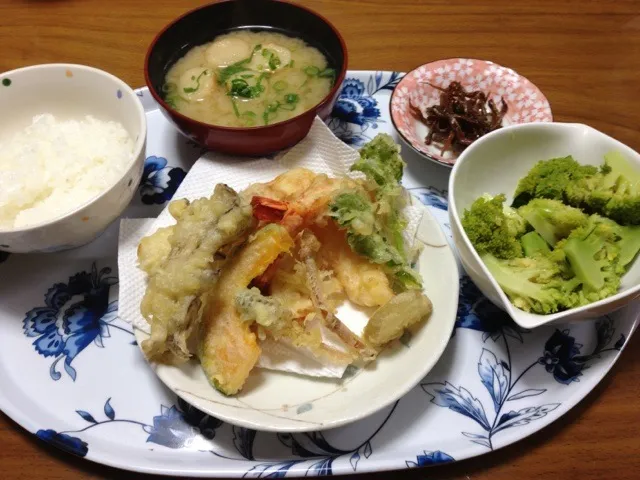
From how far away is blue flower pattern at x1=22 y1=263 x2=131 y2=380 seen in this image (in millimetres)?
1707

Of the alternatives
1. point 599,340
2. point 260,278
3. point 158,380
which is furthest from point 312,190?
point 599,340

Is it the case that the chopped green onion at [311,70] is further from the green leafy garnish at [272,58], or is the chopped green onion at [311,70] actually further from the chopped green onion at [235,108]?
the chopped green onion at [235,108]

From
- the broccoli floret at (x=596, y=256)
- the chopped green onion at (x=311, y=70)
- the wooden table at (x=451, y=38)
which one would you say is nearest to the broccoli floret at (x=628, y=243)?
the broccoli floret at (x=596, y=256)

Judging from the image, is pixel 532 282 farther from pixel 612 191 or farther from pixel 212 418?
pixel 212 418

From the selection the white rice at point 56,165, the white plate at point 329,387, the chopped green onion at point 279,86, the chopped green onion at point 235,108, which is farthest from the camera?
the chopped green onion at point 279,86

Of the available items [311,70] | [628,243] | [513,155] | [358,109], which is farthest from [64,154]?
[628,243]

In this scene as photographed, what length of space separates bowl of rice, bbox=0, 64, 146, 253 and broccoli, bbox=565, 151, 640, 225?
5.04 feet

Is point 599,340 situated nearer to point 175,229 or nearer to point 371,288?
point 371,288

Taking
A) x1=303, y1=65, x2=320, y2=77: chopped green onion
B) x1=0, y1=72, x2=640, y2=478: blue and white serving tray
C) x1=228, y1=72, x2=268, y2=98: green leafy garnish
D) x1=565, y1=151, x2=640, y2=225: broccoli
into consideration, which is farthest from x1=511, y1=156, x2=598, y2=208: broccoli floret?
x1=228, y1=72, x2=268, y2=98: green leafy garnish

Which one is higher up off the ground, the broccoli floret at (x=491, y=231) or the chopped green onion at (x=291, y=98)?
the broccoli floret at (x=491, y=231)

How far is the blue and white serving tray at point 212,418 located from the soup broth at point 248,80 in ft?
2.38

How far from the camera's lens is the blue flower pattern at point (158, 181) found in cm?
211

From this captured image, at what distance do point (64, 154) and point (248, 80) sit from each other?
88 cm

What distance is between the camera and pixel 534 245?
68.7 inches
